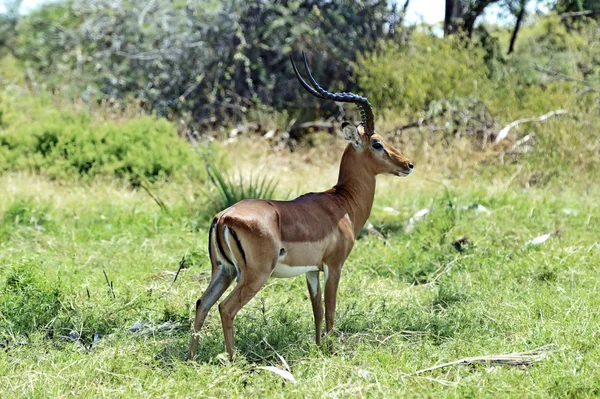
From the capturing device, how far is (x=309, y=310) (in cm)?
559

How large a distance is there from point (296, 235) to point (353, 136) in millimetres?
945

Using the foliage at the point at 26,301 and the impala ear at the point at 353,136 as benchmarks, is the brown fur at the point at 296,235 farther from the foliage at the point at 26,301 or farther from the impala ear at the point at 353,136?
the foliage at the point at 26,301

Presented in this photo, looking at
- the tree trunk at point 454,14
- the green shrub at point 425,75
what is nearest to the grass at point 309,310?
the green shrub at point 425,75

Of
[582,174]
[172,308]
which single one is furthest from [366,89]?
[172,308]

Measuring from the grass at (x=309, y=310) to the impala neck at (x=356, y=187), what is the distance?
2.28 ft

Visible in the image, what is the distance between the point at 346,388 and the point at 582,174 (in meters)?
7.15

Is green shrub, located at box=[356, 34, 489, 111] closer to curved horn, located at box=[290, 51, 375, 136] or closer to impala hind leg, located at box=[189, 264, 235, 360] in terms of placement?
curved horn, located at box=[290, 51, 375, 136]

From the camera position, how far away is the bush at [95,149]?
33.8 feet

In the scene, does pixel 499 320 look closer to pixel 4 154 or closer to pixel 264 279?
pixel 264 279

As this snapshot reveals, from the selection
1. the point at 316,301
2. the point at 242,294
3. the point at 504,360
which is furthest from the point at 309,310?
the point at 504,360

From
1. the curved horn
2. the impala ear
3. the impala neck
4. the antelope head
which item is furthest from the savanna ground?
the curved horn

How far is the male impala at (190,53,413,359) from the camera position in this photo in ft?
13.7

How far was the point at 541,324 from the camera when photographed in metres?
4.85

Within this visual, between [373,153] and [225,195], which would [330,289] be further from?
[225,195]
